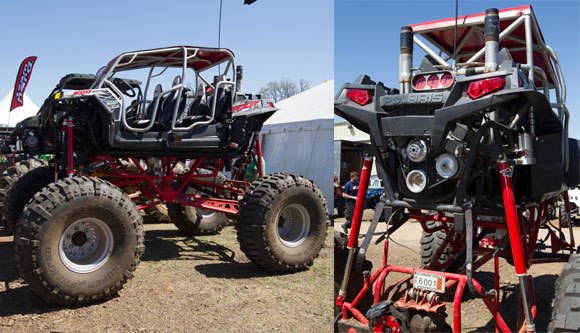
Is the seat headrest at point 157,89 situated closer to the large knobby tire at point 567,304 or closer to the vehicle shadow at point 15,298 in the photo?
the vehicle shadow at point 15,298

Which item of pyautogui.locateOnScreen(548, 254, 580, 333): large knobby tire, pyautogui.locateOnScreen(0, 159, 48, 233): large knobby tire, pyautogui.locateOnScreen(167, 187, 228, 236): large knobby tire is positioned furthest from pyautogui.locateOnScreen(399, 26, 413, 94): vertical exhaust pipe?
pyautogui.locateOnScreen(0, 159, 48, 233): large knobby tire

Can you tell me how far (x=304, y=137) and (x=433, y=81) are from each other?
38.4 ft

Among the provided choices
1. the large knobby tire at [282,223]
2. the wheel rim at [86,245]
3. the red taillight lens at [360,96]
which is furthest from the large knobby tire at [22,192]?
the red taillight lens at [360,96]

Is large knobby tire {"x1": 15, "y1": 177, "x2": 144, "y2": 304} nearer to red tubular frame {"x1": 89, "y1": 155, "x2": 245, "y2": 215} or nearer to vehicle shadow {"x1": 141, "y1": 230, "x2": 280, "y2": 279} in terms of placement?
vehicle shadow {"x1": 141, "y1": 230, "x2": 280, "y2": 279}

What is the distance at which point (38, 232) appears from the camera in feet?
16.1

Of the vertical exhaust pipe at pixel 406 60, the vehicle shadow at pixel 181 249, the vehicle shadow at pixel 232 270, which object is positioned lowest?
the vehicle shadow at pixel 232 270


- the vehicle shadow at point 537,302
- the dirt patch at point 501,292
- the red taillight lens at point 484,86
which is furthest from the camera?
the dirt patch at point 501,292

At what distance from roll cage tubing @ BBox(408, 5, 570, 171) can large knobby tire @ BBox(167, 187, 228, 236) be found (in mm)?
4823

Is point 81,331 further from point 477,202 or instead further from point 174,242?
point 174,242

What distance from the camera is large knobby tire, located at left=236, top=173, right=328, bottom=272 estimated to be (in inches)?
250

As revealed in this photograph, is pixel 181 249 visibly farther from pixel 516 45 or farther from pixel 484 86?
pixel 484 86

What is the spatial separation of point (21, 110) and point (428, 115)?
19.1 meters

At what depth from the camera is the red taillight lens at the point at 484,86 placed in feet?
11.5

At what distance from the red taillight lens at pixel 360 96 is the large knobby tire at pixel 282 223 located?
8.21 ft
